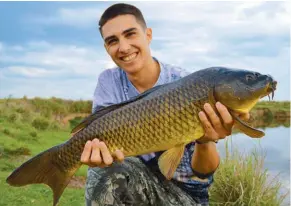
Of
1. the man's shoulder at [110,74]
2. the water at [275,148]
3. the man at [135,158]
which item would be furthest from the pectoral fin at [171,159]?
the water at [275,148]

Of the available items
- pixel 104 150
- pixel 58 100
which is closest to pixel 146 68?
pixel 104 150

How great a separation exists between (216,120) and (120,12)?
61.3 inches

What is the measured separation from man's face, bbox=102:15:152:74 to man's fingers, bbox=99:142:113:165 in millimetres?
901

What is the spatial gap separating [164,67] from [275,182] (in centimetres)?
335

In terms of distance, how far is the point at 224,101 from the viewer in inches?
111

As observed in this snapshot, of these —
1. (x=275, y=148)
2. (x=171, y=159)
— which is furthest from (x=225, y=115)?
(x=275, y=148)

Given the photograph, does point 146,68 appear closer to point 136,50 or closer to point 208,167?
point 136,50

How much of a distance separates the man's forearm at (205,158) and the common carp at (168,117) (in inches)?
15.6

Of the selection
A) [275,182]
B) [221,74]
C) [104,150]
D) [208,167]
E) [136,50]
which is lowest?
[275,182]

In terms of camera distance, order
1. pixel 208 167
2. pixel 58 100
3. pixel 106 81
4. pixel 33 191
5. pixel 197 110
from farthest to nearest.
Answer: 1. pixel 58 100
2. pixel 33 191
3. pixel 106 81
4. pixel 208 167
5. pixel 197 110

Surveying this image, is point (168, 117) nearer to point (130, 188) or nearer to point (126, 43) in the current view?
point (130, 188)

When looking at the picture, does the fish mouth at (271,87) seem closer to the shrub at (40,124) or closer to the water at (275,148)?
the water at (275,148)

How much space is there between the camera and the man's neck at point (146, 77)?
3.83m

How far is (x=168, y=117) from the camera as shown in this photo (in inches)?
113
